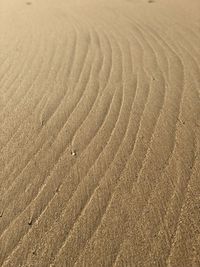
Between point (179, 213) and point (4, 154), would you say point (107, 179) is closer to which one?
point (179, 213)

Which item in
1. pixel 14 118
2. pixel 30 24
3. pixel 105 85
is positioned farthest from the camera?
pixel 30 24

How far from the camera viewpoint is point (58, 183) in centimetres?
240

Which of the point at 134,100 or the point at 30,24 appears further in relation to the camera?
the point at 30,24

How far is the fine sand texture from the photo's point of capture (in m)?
2.02

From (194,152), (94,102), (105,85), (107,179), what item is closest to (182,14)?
(105,85)

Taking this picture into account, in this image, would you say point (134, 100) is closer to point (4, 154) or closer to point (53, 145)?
point (53, 145)

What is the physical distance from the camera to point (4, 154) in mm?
2668

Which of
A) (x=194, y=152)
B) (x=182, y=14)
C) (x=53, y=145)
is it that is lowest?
(x=53, y=145)

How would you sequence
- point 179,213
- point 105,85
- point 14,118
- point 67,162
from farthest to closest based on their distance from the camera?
point 105,85 < point 14,118 < point 67,162 < point 179,213

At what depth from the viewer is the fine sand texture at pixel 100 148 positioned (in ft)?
6.63

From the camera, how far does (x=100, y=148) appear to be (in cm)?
267

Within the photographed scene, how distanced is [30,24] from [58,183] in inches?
130

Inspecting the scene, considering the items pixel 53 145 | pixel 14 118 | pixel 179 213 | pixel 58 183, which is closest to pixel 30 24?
pixel 14 118

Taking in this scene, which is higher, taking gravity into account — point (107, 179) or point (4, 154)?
point (107, 179)
